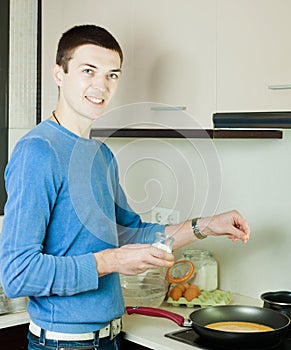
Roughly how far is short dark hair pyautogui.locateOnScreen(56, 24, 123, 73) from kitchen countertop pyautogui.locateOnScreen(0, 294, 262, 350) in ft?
2.62

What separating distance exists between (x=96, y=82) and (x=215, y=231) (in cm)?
60

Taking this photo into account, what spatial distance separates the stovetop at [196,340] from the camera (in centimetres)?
188

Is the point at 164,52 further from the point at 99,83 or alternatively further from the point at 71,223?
the point at 71,223

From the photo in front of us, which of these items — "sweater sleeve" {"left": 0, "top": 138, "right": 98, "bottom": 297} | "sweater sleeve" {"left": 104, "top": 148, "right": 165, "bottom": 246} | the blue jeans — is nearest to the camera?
"sweater sleeve" {"left": 0, "top": 138, "right": 98, "bottom": 297}

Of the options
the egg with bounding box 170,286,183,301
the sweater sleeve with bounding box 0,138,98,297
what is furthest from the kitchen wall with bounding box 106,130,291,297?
the sweater sleeve with bounding box 0,138,98,297

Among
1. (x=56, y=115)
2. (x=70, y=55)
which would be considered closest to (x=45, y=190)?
(x=56, y=115)

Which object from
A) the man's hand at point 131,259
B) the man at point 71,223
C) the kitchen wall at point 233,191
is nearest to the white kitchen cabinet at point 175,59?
the man at point 71,223

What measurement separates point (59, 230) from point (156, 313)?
52 centimetres

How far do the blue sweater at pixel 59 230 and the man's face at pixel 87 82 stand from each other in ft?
0.26

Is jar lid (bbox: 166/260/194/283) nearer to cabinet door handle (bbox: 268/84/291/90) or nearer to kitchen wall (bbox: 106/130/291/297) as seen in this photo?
kitchen wall (bbox: 106/130/291/297)

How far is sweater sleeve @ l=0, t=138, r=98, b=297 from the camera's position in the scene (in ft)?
5.58

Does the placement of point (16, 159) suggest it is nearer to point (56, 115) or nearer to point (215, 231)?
point (56, 115)

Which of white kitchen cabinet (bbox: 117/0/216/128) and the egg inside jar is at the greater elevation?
white kitchen cabinet (bbox: 117/0/216/128)

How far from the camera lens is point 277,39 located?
182 centimetres
